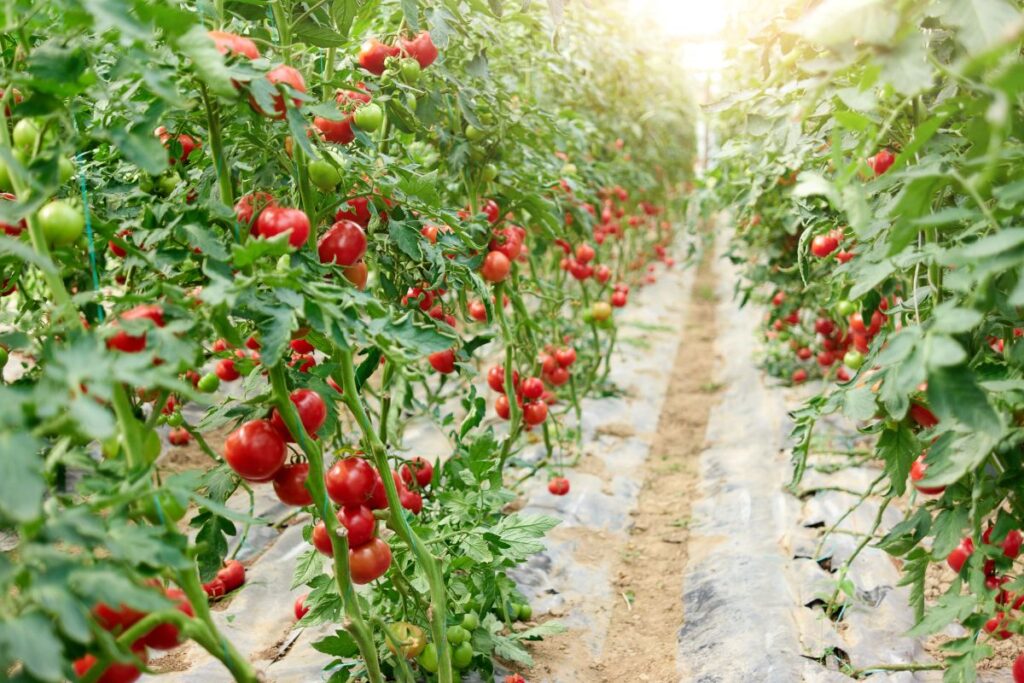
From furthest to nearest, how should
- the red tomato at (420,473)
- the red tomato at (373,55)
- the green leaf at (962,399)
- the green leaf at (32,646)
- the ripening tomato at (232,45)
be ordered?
the red tomato at (420,473)
the red tomato at (373,55)
the ripening tomato at (232,45)
the green leaf at (962,399)
the green leaf at (32,646)

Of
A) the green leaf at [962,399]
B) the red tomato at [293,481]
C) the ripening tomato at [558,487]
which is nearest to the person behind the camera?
the green leaf at [962,399]

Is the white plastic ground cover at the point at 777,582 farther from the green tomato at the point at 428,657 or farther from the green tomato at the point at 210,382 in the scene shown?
the green tomato at the point at 210,382

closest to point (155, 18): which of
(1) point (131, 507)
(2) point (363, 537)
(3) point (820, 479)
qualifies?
(1) point (131, 507)

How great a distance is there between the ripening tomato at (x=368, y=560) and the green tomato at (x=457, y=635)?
34 centimetres

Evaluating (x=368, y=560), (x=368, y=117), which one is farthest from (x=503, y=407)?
(x=368, y=117)

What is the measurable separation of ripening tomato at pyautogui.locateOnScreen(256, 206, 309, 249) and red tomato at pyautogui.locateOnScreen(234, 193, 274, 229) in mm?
87

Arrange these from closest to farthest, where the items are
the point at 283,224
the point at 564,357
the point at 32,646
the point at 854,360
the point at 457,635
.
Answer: the point at 32,646
the point at 283,224
the point at 457,635
the point at 854,360
the point at 564,357

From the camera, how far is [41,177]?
0.83m

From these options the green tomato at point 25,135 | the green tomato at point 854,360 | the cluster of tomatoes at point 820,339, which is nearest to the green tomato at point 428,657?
the green tomato at point 25,135

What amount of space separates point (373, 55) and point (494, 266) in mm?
666

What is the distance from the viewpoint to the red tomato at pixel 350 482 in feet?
4.12

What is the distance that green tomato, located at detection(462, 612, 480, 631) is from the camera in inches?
63.9

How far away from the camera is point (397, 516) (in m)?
1.32

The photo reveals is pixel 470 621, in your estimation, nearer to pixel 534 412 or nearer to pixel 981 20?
pixel 534 412
